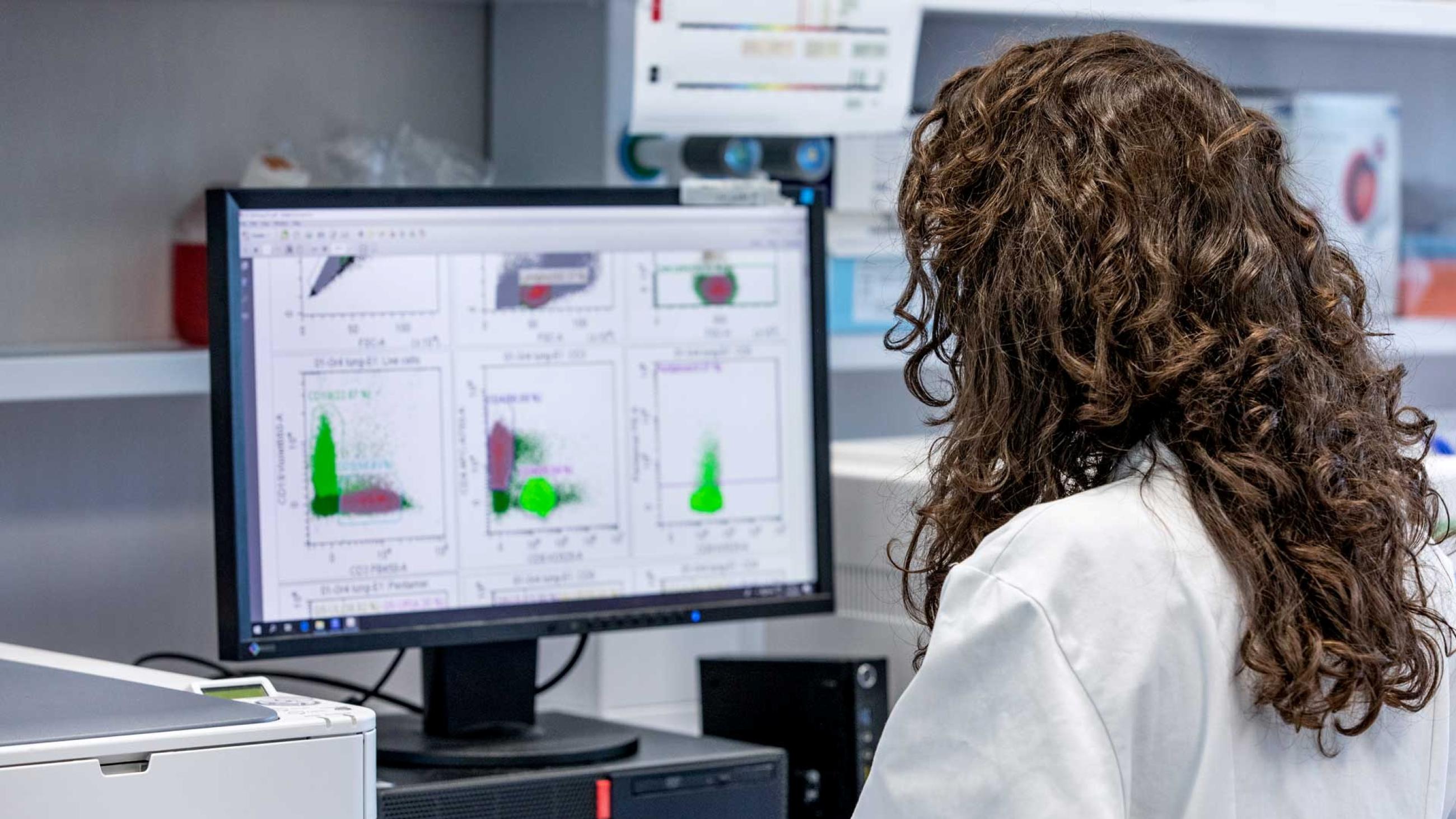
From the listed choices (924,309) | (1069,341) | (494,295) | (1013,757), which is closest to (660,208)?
(494,295)

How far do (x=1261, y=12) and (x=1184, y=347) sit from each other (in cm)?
93

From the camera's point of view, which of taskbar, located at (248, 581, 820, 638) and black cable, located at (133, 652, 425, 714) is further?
black cable, located at (133, 652, 425, 714)

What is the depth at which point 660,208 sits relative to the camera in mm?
1246

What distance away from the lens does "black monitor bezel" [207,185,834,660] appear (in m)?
1.11

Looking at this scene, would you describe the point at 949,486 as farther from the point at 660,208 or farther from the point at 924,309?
the point at 660,208

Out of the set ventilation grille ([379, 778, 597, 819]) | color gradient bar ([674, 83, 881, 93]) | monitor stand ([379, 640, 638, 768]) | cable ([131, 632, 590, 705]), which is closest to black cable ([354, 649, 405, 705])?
cable ([131, 632, 590, 705])

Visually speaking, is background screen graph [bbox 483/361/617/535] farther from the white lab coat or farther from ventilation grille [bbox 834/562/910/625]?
the white lab coat

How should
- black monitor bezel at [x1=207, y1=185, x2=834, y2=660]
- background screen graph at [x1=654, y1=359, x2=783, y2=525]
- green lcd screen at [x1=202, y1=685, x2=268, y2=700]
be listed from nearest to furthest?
green lcd screen at [x1=202, y1=685, x2=268, y2=700]
black monitor bezel at [x1=207, y1=185, x2=834, y2=660]
background screen graph at [x1=654, y1=359, x2=783, y2=525]

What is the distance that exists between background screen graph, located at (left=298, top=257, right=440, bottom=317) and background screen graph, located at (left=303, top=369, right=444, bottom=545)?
5 cm

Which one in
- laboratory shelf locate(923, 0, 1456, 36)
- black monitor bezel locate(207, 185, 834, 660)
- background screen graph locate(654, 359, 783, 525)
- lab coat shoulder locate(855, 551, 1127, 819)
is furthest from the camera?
laboratory shelf locate(923, 0, 1456, 36)

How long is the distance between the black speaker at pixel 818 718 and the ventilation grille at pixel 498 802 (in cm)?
21

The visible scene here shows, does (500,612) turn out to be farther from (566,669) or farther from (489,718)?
(566,669)

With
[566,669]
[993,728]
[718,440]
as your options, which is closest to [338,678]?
[566,669]

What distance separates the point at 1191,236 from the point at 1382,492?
16 cm
